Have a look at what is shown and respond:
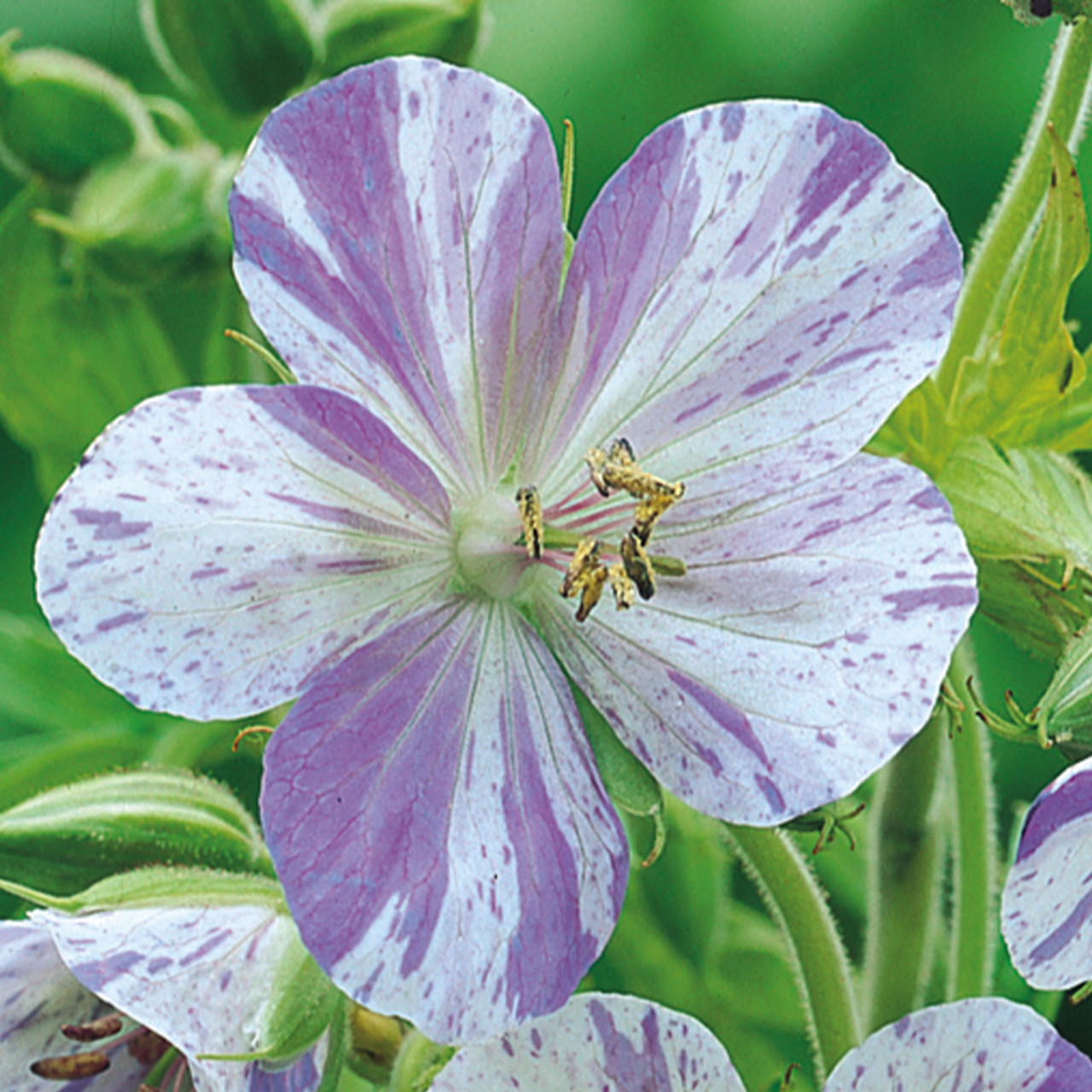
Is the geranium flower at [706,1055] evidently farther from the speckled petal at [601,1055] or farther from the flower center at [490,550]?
the flower center at [490,550]

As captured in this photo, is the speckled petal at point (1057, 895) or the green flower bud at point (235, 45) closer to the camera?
the speckled petal at point (1057, 895)

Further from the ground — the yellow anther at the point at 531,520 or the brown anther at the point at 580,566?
the yellow anther at the point at 531,520

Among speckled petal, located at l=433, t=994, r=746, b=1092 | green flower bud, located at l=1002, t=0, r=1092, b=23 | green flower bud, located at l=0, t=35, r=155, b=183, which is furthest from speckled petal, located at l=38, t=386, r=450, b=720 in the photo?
green flower bud, located at l=0, t=35, r=155, b=183

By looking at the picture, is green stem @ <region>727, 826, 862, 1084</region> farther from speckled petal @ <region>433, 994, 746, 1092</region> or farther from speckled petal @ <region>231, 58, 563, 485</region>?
speckled petal @ <region>231, 58, 563, 485</region>

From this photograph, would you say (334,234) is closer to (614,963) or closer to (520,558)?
(520,558)

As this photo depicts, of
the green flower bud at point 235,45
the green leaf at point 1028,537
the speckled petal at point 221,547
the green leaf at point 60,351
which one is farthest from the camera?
the green leaf at point 60,351

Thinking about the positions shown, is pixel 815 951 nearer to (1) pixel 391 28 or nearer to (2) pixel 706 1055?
(2) pixel 706 1055

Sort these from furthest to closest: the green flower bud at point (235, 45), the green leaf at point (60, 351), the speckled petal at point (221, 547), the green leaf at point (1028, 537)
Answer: the green leaf at point (60, 351), the green flower bud at point (235, 45), the green leaf at point (1028, 537), the speckled petal at point (221, 547)

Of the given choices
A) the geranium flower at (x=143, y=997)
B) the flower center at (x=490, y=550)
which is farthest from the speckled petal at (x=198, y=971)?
the flower center at (x=490, y=550)

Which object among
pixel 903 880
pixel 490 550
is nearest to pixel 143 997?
pixel 490 550
